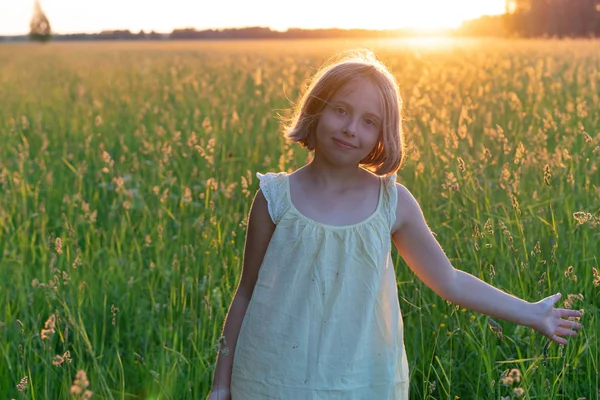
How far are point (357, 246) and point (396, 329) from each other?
23 cm

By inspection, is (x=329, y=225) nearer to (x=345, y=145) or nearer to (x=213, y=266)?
(x=345, y=145)

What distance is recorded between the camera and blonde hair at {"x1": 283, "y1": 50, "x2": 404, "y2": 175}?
1.78 m

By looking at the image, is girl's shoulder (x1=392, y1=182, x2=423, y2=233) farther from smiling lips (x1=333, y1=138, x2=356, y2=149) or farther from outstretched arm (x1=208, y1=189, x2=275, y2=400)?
outstretched arm (x1=208, y1=189, x2=275, y2=400)

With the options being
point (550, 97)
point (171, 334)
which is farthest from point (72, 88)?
point (171, 334)

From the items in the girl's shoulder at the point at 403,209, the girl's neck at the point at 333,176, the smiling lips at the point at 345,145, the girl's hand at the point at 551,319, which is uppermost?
the smiling lips at the point at 345,145

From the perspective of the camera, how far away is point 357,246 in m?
1.74

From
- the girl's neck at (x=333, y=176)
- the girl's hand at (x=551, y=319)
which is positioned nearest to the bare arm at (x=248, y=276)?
the girl's neck at (x=333, y=176)

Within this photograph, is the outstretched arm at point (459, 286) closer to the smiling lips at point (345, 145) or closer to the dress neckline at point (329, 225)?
the dress neckline at point (329, 225)

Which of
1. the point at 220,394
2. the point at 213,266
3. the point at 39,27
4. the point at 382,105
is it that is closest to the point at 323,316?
the point at 220,394

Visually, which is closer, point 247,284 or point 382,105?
point 382,105

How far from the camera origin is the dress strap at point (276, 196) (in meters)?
1.80

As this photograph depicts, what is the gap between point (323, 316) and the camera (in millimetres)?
1726

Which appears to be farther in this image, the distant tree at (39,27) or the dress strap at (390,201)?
the distant tree at (39,27)

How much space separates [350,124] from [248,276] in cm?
45
